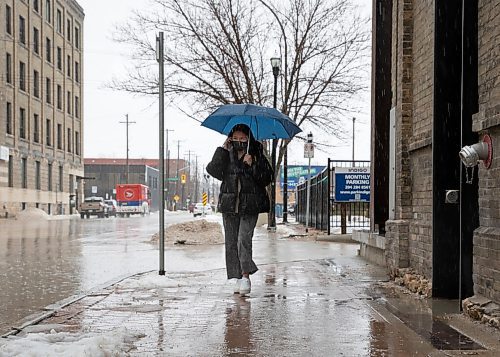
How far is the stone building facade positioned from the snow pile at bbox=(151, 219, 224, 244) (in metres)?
29.9

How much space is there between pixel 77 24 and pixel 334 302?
6329 centimetres

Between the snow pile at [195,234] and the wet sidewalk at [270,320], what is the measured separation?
8890 millimetres

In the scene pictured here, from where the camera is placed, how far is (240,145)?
7895mm

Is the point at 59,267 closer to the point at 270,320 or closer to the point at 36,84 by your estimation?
the point at 270,320

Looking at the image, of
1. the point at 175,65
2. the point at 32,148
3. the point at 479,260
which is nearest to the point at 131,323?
the point at 479,260

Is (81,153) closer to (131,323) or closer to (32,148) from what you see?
(32,148)

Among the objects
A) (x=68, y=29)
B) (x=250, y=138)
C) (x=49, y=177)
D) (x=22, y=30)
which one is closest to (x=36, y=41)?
(x=22, y=30)

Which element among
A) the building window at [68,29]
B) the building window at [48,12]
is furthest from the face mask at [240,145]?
the building window at [68,29]

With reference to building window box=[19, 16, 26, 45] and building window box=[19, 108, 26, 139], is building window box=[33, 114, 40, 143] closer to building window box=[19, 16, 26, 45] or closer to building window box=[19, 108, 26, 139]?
building window box=[19, 108, 26, 139]

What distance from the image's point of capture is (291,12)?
25844mm

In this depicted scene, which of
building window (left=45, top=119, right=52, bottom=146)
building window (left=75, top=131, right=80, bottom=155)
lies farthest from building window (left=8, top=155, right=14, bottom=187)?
building window (left=75, top=131, right=80, bottom=155)

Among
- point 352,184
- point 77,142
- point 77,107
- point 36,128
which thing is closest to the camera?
point 352,184

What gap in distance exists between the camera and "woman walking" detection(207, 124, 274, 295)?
7793 mm

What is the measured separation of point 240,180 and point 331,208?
1405 centimetres
